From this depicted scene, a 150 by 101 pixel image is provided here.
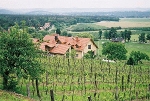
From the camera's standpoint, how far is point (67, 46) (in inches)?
2534

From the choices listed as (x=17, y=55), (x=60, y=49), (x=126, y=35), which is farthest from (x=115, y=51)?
(x=126, y=35)

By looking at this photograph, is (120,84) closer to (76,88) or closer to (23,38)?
(76,88)

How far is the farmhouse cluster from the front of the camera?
6374cm

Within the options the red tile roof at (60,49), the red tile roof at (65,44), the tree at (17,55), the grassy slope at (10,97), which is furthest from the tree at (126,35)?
the grassy slope at (10,97)

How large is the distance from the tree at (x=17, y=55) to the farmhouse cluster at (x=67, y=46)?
34.3 m

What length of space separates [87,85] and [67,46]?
105 ft

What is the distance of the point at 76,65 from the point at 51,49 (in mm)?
22788

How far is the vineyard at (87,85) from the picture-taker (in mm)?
29391

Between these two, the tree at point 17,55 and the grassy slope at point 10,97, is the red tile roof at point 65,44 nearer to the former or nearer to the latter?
the tree at point 17,55

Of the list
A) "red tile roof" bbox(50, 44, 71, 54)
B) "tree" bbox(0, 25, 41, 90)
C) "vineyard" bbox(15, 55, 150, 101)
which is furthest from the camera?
"red tile roof" bbox(50, 44, 71, 54)

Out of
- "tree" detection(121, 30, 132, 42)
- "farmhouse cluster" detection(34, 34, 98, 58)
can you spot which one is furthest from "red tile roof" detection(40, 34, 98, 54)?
"tree" detection(121, 30, 132, 42)

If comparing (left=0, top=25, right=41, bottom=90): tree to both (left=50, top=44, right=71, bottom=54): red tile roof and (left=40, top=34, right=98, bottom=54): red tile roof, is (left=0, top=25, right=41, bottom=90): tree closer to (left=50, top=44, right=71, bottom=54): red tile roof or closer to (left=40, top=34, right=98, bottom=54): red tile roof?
(left=50, top=44, right=71, bottom=54): red tile roof

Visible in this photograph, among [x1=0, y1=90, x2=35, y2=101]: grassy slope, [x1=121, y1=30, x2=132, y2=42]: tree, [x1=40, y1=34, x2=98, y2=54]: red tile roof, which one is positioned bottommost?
[x1=121, y1=30, x2=132, y2=42]: tree

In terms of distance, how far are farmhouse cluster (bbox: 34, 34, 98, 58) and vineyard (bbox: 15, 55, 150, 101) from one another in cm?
2104
